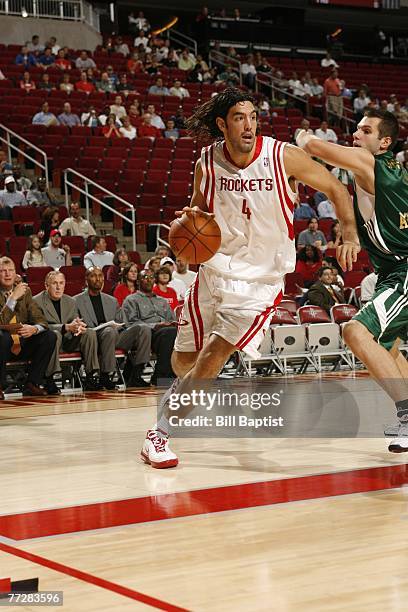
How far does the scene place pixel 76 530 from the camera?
12.2ft

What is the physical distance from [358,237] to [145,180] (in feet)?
34.9

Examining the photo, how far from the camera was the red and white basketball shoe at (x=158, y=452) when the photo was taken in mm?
5055

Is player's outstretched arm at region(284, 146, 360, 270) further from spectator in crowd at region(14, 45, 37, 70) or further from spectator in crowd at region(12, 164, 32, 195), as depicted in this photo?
spectator in crowd at region(14, 45, 37, 70)

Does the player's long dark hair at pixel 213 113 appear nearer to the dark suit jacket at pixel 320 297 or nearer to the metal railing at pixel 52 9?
the dark suit jacket at pixel 320 297

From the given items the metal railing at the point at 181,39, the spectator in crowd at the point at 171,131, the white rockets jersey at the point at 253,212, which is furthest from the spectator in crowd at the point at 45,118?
the white rockets jersey at the point at 253,212

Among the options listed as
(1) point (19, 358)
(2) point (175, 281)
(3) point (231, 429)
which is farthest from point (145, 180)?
(3) point (231, 429)

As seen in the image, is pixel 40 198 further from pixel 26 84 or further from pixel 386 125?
pixel 386 125

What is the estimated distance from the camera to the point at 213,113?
203 inches

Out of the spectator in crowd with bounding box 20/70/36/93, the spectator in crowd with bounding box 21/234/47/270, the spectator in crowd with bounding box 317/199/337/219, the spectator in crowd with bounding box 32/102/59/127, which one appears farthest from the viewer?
the spectator in crowd with bounding box 20/70/36/93

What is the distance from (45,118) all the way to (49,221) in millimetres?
4202

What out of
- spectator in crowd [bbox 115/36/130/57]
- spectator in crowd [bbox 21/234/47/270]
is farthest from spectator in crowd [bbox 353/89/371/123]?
spectator in crowd [bbox 21/234/47/270]

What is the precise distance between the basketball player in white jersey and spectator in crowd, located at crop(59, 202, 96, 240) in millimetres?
8065

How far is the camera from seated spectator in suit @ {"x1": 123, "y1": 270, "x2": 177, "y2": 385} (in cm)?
998

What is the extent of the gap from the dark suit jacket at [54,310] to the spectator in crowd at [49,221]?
292 cm
